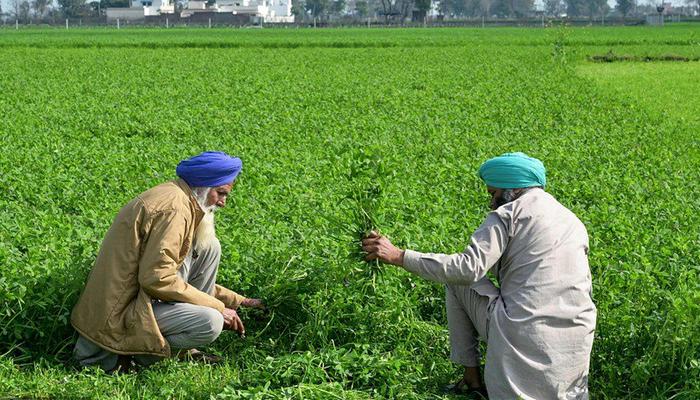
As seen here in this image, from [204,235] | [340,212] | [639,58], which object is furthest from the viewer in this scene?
[639,58]

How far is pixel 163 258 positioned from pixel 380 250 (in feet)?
3.95

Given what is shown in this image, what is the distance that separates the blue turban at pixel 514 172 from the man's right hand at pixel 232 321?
5.54ft

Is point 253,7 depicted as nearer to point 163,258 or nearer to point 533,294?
point 163,258

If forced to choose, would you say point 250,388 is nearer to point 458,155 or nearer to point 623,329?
point 623,329

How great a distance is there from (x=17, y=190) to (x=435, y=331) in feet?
18.0

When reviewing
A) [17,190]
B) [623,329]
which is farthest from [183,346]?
[17,190]

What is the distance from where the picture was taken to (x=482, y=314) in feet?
A: 17.7

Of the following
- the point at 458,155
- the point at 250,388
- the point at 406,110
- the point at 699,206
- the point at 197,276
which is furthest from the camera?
the point at 406,110

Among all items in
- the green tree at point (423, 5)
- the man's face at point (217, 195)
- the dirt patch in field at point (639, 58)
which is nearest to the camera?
the man's face at point (217, 195)

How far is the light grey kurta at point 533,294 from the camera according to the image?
16.8ft

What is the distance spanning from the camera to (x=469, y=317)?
18.2 ft

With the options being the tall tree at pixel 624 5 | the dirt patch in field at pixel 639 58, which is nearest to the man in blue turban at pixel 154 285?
the dirt patch in field at pixel 639 58

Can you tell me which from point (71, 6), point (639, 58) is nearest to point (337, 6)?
point (71, 6)

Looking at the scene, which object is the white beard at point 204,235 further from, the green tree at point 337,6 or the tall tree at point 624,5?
the green tree at point 337,6
